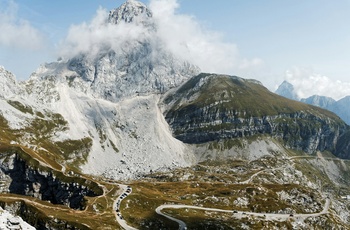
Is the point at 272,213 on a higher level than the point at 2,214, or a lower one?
lower

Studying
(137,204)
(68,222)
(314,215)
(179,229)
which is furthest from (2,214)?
(314,215)

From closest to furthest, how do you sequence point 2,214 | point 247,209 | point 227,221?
point 2,214
point 227,221
point 247,209

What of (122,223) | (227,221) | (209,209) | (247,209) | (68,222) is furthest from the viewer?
(247,209)

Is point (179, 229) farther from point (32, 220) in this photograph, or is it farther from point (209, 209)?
point (32, 220)

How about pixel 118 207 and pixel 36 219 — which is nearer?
pixel 36 219

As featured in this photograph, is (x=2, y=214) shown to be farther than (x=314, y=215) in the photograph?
No

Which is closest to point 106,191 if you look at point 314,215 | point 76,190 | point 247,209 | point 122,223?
point 76,190

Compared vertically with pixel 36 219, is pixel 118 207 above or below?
above

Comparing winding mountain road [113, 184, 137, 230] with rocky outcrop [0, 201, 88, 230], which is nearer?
rocky outcrop [0, 201, 88, 230]

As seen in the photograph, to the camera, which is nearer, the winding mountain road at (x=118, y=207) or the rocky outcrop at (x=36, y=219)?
the rocky outcrop at (x=36, y=219)

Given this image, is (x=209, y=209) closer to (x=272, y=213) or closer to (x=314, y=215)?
(x=272, y=213)
